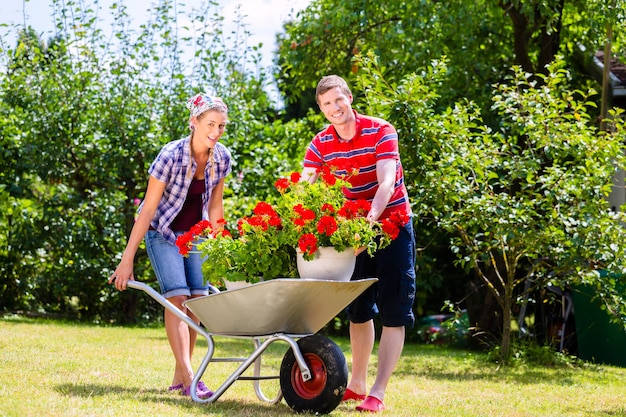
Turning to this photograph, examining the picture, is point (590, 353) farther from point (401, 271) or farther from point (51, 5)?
point (51, 5)

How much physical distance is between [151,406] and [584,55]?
23.8ft

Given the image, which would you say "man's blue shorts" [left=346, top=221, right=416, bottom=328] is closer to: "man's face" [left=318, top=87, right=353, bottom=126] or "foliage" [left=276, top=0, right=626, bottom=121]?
"man's face" [left=318, top=87, right=353, bottom=126]

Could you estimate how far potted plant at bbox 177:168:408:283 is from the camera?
3.62 meters

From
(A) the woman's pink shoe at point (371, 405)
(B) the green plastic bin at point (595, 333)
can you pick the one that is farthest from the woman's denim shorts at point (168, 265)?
(B) the green plastic bin at point (595, 333)

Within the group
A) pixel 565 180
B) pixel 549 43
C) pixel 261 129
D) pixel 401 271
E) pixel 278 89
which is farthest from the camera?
pixel 278 89

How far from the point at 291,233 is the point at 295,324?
1.35ft

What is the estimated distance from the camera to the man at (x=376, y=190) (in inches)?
156

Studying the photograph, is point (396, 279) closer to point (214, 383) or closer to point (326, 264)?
point (326, 264)

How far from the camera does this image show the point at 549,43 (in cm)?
835

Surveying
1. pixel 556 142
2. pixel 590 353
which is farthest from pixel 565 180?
pixel 590 353

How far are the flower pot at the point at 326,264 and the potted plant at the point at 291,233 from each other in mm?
16

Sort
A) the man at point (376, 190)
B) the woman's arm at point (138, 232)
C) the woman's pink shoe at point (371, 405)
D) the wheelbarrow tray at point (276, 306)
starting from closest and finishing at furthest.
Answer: the wheelbarrow tray at point (276, 306)
the woman's pink shoe at point (371, 405)
the man at point (376, 190)
the woman's arm at point (138, 232)

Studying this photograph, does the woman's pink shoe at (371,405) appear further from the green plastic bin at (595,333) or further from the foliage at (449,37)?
the foliage at (449,37)

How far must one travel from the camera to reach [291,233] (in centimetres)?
366
